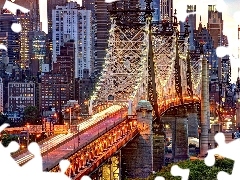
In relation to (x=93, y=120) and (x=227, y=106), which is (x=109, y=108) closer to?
(x=93, y=120)

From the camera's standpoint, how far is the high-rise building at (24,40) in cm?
11493

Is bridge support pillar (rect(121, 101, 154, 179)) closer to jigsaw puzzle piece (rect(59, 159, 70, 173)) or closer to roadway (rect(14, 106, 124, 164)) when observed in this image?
roadway (rect(14, 106, 124, 164))

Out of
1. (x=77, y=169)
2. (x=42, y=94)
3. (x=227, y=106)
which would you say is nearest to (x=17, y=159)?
(x=77, y=169)

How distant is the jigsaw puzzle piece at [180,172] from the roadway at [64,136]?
3376mm

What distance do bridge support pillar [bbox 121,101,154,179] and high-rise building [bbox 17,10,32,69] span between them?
81.8 metres

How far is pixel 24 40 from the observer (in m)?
119

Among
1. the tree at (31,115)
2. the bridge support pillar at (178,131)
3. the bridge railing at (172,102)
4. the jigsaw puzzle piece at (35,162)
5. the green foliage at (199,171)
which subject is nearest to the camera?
the jigsaw puzzle piece at (35,162)

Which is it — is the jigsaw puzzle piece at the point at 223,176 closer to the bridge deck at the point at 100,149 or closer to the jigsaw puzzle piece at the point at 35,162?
the bridge deck at the point at 100,149

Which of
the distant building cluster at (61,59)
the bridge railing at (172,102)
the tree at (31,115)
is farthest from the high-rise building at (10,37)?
the bridge railing at (172,102)

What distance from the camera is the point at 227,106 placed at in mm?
93750

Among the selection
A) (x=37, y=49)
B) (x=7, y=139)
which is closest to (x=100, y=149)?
(x=7, y=139)

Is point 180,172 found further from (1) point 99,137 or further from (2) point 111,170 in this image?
(2) point 111,170

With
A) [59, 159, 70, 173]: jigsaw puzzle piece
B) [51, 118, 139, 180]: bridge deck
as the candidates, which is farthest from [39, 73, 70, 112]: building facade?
[59, 159, 70, 173]: jigsaw puzzle piece

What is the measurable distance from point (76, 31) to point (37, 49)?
7.10 metres
